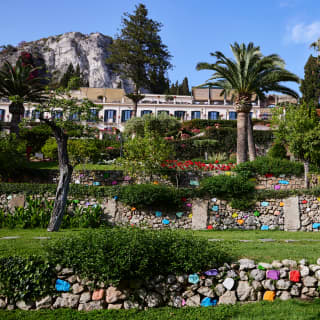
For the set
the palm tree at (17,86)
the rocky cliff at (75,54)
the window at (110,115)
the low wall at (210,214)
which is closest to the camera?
the low wall at (210,214)

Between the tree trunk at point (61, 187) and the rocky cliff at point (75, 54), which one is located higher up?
the rocky cliff at point (75, 54)

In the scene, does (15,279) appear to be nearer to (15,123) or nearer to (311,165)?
(311,165)

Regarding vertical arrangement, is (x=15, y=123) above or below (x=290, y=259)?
above

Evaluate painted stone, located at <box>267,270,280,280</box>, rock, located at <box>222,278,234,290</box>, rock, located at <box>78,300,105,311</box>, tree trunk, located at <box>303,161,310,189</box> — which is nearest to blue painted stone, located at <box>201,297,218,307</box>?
rock, located at <box>222,278,234,290</box>

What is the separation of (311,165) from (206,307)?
1577 cm

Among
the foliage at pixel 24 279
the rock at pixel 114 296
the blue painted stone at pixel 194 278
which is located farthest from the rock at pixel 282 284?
the foliage at pixel 24 279

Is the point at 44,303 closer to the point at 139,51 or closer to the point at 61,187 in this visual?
the point at 61,187

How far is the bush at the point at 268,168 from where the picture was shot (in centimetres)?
1883

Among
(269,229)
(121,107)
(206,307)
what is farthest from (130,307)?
(121,107)

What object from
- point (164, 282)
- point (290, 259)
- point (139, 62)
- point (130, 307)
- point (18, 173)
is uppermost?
point (139, 62)

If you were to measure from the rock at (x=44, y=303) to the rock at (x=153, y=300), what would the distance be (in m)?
2.35

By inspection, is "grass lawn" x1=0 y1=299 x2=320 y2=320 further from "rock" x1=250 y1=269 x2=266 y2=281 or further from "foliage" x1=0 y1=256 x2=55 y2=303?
"rock" x1=250 y1=269 x2=266 y2=281

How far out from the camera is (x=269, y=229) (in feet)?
51.9

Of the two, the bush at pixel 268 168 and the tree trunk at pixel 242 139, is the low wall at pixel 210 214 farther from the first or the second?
the tree trunk at pixel 242 139
